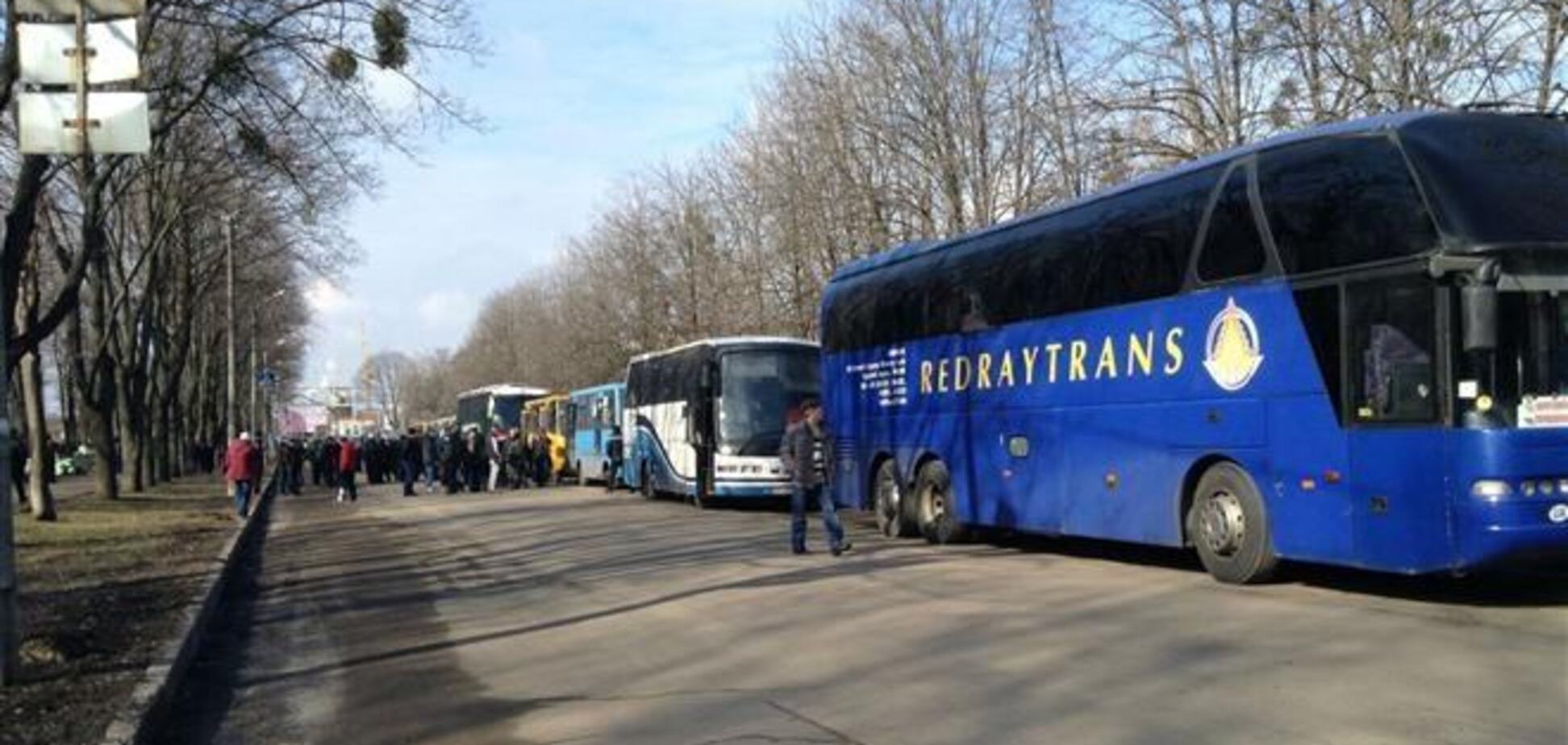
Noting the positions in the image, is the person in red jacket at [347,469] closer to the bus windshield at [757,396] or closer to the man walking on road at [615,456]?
the man walking on road at [615,456]

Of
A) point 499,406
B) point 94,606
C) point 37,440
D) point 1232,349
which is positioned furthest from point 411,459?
point 1232,349

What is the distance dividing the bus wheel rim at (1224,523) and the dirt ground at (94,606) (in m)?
8.82

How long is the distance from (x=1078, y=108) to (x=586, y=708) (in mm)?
17746

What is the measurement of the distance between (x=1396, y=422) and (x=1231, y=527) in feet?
7.10

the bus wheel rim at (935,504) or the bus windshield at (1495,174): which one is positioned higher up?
the bus windshield at (1495,174)

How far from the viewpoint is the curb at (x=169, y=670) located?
25.5 ft

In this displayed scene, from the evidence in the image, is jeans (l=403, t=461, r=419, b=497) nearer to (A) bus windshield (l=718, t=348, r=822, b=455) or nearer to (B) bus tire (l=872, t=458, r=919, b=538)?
(A) bus windshield (l=718, t=348, r=822, b=455)

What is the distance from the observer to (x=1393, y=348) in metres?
11.0

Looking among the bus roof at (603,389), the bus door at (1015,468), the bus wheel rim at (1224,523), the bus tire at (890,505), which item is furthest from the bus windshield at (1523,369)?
the bus roof at (603,389)

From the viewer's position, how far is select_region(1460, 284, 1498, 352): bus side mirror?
33.7ft

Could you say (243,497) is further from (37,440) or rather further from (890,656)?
(890,656)

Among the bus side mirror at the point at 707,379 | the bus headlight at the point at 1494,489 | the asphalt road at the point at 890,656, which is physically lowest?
the asphalt road at the point at 890,656

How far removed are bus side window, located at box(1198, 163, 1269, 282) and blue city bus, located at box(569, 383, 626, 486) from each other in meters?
24.9

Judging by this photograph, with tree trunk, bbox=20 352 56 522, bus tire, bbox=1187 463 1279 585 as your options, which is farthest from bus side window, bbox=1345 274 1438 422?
tree trunk, bbox=20 352 56 522
